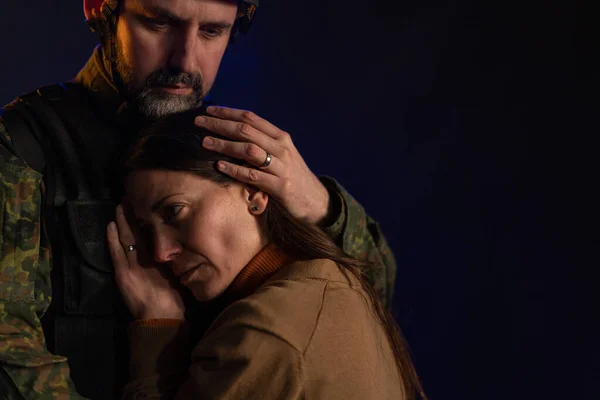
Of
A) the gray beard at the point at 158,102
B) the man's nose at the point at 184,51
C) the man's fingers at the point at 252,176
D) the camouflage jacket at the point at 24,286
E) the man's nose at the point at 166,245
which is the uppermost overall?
the man's nose at the point at 184,51

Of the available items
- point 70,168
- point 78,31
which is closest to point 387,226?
point 78,31

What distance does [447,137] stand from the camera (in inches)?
106

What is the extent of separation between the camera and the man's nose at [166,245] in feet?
4.85

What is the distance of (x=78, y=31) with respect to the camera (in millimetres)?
2486

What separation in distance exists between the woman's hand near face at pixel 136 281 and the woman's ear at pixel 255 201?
260mm

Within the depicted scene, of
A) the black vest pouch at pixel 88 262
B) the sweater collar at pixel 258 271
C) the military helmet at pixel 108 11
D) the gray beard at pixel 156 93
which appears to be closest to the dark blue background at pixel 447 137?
the military helmet at pixel 108 11

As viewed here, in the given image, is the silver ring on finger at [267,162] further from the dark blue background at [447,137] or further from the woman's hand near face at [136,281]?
the dark blue background at [447,137]

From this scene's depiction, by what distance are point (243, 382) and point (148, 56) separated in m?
0.77

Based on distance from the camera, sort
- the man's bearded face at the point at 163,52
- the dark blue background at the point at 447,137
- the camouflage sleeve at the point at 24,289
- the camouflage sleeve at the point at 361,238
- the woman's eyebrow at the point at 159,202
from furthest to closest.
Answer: the dark blue background at the point at 447,137, the camouflage sleeve at the point at 361,238, the man's bearded face at the point at 163,52, the woman's eyebrow at the point at 159,202, the camouflage sleeve at the point at 24,289

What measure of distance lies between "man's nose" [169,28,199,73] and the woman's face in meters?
0.27

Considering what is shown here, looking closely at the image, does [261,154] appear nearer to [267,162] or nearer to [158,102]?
[267,162]

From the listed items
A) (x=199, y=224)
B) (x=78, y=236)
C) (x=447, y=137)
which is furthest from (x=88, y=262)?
(x=447, y=137)

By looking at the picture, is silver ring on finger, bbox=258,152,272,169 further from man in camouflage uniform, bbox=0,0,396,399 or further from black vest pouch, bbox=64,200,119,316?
black vest pouch, bbox=64,200,119,316

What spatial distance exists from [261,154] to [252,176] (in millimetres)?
51
